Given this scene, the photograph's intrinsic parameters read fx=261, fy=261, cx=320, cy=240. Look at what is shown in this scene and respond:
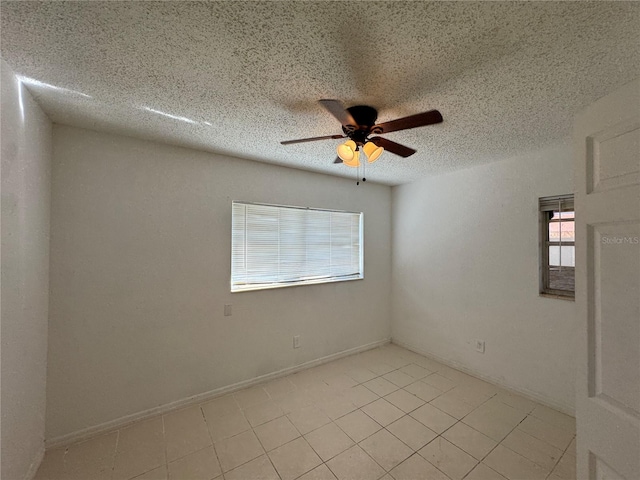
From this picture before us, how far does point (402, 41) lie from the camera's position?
3.62ft

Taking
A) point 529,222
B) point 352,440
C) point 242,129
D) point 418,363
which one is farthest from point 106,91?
point 418,363

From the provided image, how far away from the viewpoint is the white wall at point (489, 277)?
236 cm

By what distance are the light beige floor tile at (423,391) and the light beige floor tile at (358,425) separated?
631 millimetres

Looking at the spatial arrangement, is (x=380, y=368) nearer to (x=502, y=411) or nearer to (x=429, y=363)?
(x=429, y=363)

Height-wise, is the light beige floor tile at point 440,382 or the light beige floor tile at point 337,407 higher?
the light beige floor tile at point 440,382

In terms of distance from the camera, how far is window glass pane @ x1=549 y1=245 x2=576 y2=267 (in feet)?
7.77

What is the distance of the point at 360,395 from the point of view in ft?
8.32

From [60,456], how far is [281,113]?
9.12 feet

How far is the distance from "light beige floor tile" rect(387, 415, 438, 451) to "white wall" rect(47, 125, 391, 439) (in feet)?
4.12

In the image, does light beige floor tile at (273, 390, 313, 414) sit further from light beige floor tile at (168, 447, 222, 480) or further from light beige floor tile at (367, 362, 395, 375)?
light beige floor tile at (367, 362, 395, 375)

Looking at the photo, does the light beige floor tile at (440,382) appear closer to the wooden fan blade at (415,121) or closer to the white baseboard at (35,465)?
the wooden fan blade at (415,121)

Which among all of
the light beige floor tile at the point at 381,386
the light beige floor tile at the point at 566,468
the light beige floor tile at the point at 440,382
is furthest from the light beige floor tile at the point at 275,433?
the light beige floor tile at the point at 566,468

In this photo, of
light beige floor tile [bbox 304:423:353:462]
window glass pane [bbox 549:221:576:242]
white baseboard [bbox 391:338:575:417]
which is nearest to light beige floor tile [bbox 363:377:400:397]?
light beige floor tile [bbox 304:423:353:462]

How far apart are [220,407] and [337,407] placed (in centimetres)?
105
